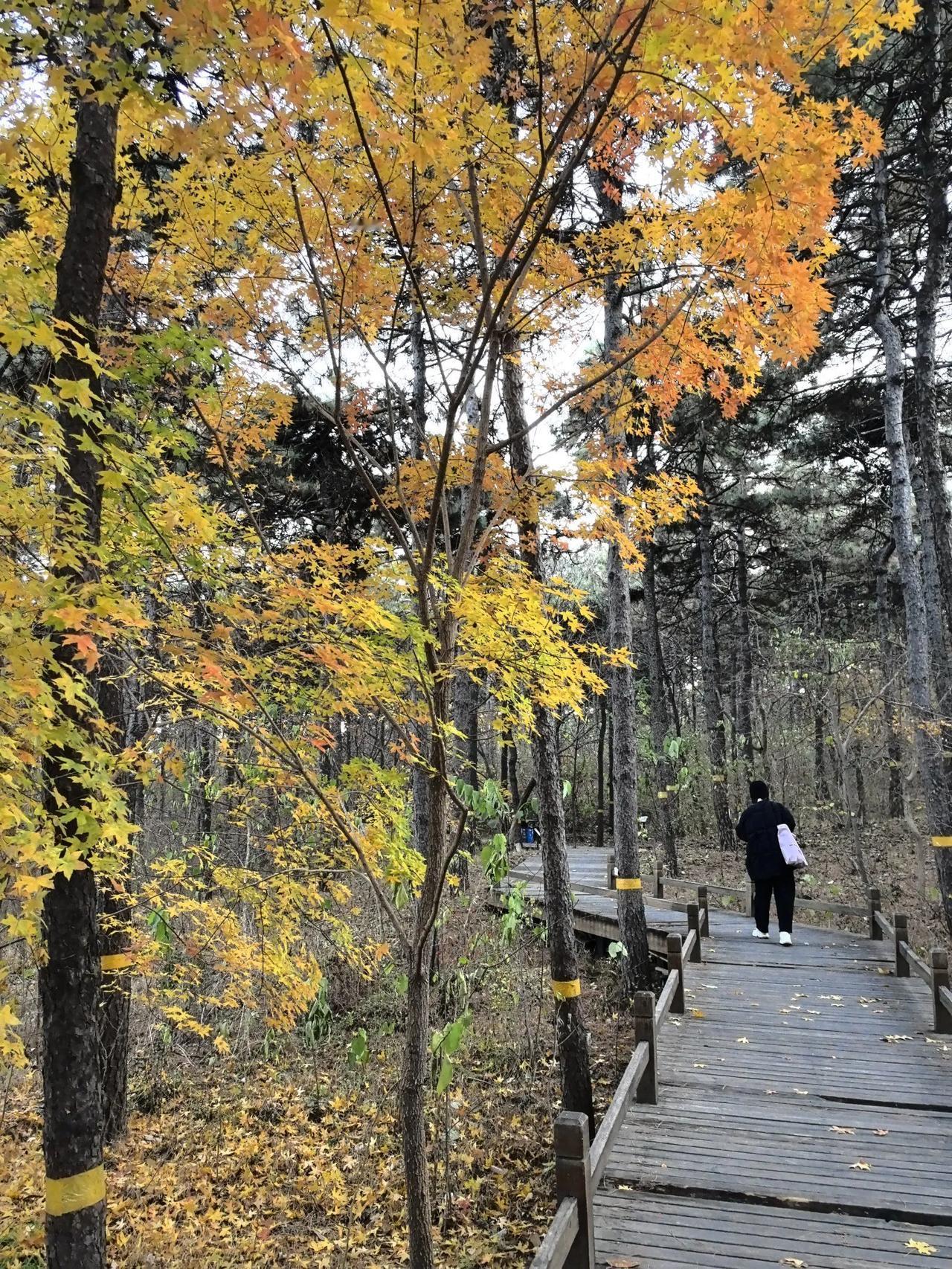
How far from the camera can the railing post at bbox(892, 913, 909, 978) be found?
820 centimetres

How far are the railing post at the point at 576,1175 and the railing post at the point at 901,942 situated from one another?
6.27 meters

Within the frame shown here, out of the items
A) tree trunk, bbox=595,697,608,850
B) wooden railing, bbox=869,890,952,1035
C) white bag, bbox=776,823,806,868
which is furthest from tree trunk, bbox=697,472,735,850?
white bag, bbox=776,823,806,868

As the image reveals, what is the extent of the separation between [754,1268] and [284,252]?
581 centimetres

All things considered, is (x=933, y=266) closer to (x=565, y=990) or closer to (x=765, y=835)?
(x=765, y=835)

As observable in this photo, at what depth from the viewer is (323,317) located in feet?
11.6

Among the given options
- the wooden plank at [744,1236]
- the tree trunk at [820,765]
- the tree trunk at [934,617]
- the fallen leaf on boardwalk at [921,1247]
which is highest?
the tree trunk at [934,617]

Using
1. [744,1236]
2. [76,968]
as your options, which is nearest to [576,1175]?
[744,1236]

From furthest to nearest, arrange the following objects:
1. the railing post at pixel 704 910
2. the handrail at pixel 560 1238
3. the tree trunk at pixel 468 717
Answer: the tree trunk at pixel 468 717 < the railing post at pixel 704 910 < the handrail at pixel 560 1238

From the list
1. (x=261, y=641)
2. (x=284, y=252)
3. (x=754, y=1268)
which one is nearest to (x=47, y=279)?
(x=284, y=252)

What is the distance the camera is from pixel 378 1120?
24.7 ft

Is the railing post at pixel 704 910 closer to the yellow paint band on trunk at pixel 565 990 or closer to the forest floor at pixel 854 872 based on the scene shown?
the forest floor at pixel 854 872

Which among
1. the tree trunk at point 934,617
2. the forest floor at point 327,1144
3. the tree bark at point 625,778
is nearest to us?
the forest floor at point 327,1144

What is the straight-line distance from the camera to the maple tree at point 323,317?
9.19 ft

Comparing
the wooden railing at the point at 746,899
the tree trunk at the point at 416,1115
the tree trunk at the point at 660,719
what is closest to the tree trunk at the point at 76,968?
the tree trunk at the point at 416,1115
